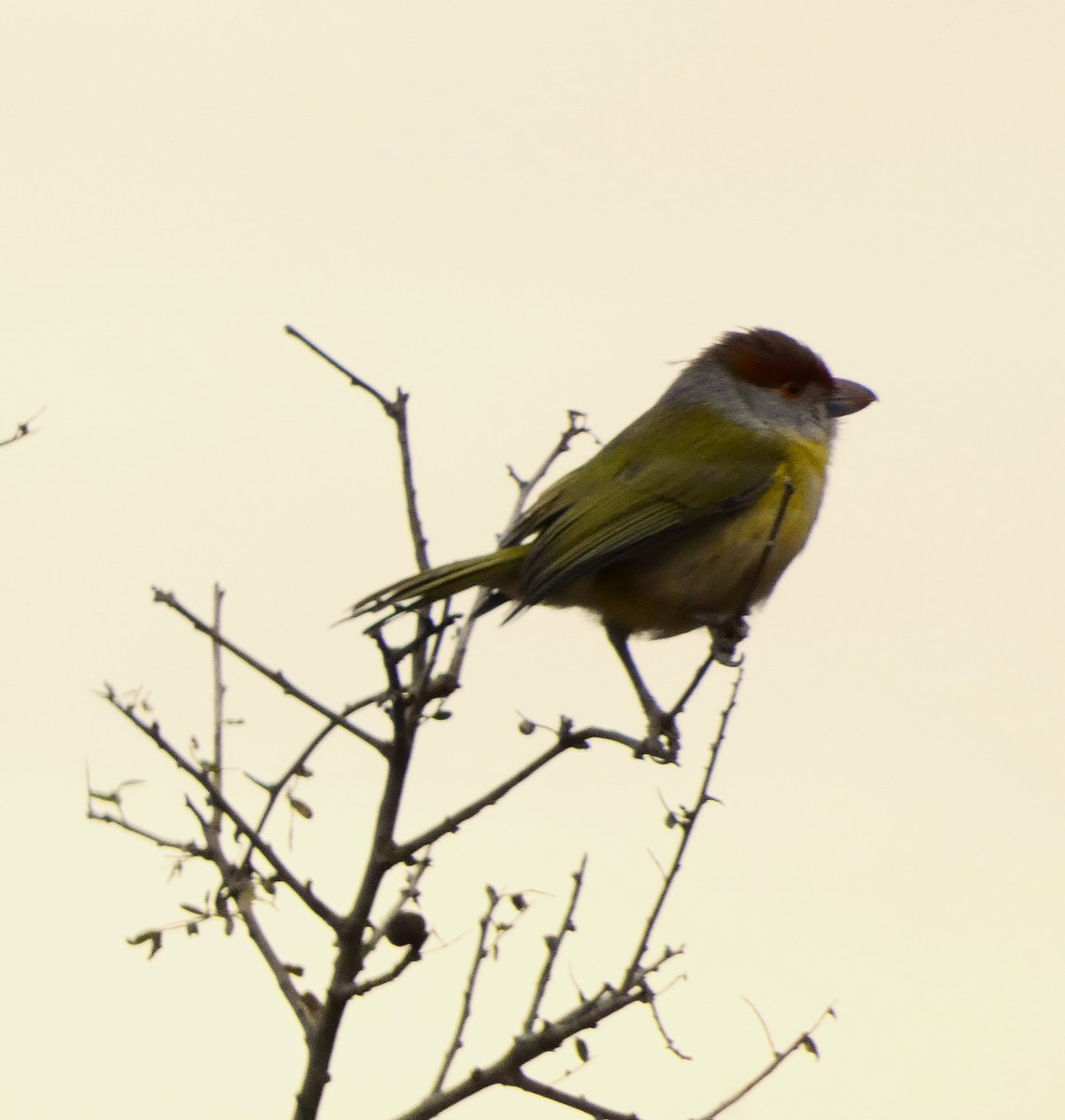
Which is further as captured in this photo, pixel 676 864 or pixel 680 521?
pixel 680 521

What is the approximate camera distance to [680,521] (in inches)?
225

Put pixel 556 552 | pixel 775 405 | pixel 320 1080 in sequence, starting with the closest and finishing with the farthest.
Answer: pixel 320 1080 < pixel 556 552 < pixel 775 405

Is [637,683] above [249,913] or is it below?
above

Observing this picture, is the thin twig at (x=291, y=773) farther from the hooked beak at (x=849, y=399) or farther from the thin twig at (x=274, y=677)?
the hooked beak at (x=849, y=399)

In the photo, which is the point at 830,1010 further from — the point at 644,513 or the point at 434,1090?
the point at 644,513

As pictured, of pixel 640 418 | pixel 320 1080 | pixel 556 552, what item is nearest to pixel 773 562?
pixel 556 552

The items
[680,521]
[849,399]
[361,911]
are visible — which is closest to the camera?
[361,911]

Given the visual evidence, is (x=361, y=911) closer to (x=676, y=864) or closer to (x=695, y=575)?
(x=676, y=864)

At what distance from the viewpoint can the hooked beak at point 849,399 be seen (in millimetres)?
6555

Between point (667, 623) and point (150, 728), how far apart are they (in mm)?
2415

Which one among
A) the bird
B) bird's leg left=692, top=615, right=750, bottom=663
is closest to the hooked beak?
the bird

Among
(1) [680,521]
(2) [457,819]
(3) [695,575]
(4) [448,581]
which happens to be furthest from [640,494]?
(2) [457,819]

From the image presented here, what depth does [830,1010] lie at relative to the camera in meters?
4.02

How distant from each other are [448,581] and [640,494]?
1122 mm
